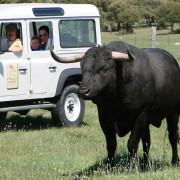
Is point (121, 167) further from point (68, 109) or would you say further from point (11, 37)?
point (68, 109)

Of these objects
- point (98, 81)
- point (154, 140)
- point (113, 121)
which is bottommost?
point (154, 140)

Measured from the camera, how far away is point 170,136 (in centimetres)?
1022

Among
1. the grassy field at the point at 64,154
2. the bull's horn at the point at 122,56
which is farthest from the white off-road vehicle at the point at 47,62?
the bull's horn at the point at 122,56

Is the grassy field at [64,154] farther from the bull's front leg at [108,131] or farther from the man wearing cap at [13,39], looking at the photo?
the man wearing cap at [13,39]

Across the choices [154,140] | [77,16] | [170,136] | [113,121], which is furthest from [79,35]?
[113,121]

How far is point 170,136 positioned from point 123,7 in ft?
274

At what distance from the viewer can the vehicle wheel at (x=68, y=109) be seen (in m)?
13.9

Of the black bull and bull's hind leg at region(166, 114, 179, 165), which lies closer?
the black bull

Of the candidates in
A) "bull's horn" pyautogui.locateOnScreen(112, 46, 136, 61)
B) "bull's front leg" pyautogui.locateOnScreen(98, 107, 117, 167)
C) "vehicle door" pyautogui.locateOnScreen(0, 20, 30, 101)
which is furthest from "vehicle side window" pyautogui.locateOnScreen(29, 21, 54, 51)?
"bull's horn" pyautogui.locateOnScreen(112, 46, 136, 61)

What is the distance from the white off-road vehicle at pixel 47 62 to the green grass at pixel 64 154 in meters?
0.49

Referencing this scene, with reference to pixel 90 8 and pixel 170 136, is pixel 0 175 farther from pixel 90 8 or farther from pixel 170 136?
pixel 90 8

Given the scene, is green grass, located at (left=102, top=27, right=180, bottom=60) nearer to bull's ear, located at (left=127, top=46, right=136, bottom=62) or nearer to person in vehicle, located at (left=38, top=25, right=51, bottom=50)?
person in vehicle, located at (left=38, top=25, right=51, bottom=50)

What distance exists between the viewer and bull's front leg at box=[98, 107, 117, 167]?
898 cm

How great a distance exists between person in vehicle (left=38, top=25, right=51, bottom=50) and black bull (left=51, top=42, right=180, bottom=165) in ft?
13.3
